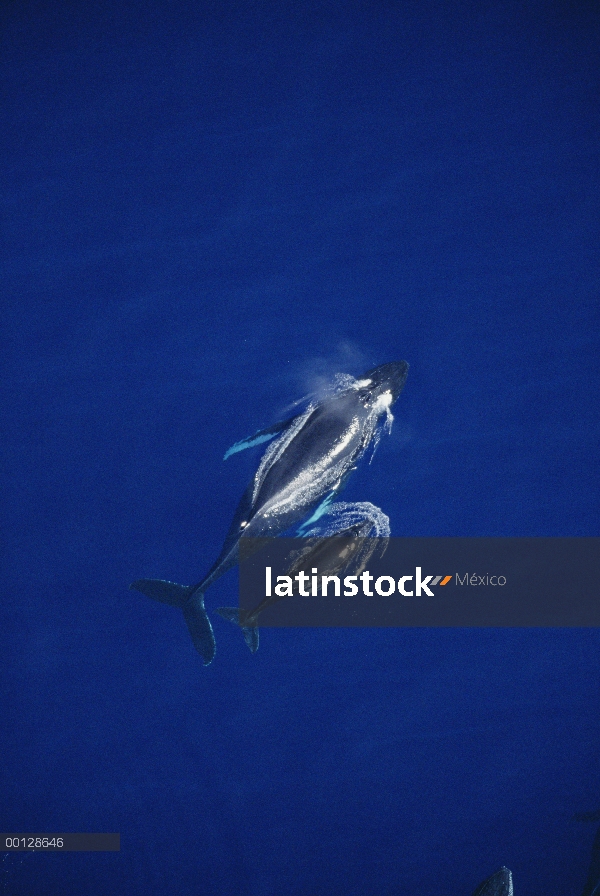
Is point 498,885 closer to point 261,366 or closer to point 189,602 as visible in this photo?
point 189,602

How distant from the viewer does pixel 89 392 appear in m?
5.53

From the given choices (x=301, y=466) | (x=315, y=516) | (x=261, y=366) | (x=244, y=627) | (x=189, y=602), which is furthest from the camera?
(x=261, y=366)

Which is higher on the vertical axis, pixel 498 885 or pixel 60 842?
pixel 60 842

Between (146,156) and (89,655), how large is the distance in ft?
15.0

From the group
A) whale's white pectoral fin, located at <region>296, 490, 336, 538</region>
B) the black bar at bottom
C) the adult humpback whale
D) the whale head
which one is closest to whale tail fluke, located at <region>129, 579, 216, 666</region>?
the adult humpback whale

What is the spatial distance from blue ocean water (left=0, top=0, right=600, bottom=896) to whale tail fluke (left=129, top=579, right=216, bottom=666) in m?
0.25

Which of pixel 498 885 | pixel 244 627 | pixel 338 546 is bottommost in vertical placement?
pixel 498 885

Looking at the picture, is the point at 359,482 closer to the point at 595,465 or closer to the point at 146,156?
the point at 595,465

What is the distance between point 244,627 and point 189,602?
0.58 metres

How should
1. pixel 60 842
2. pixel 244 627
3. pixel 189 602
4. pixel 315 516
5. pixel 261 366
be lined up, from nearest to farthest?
pixel 189 602 → pixel 315 516 → pixel 244 627 → pixel 261 366 → pixel 60 842

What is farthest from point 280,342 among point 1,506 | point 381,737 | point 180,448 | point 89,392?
point 381,737

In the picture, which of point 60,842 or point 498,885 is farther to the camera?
point 60,842

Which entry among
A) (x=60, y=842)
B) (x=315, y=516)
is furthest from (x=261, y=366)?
(x=60, y=842)

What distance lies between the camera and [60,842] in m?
5.64
